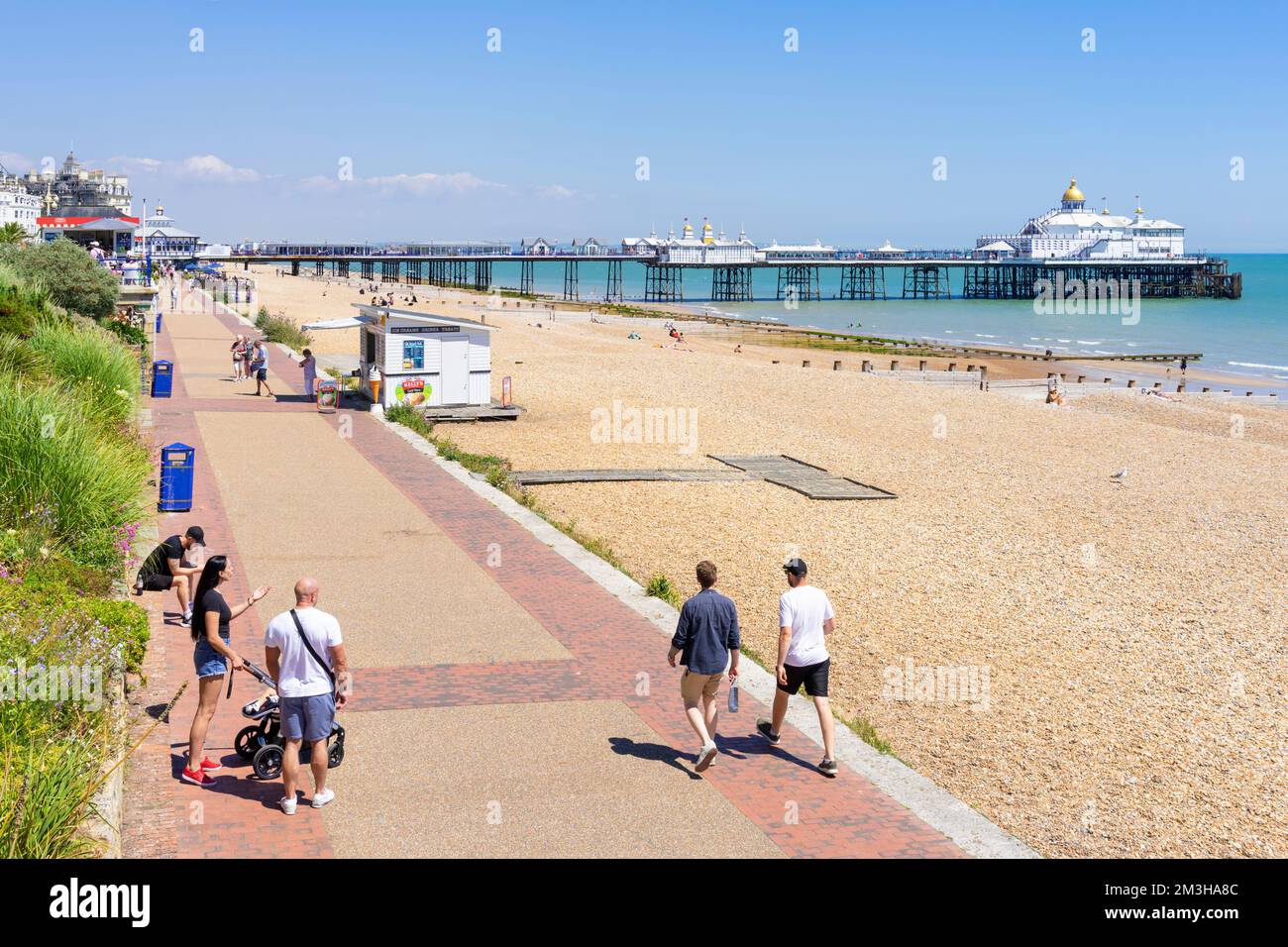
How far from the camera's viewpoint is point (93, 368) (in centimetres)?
1816

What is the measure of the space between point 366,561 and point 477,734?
4.96 m

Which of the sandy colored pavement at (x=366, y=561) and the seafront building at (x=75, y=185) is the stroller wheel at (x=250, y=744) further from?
the seafront building at (x=75, y=185)

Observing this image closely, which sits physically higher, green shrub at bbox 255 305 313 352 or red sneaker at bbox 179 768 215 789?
green shrub at bbox 255 305 313 352

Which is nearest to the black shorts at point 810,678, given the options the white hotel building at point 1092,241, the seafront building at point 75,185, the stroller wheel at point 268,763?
the stroller wheel at point 268,763

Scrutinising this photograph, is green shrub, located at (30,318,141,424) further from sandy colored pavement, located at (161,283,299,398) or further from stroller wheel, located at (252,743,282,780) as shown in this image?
stroller wheel, located at (252,743,282,780)

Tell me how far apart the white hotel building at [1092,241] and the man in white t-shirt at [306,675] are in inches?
5640

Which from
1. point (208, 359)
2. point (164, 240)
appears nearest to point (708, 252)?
point (164, 240)

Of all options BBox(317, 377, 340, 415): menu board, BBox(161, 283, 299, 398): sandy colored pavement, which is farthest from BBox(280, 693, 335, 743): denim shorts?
BBox(161, 283, 299, 398): sandy colored pavement

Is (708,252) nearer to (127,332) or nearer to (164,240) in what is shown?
(164,240)

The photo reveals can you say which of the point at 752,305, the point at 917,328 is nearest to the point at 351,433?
the point at 917,328

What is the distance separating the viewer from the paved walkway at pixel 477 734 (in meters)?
6.89

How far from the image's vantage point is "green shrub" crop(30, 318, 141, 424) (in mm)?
16781

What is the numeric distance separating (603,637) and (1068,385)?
37351mm

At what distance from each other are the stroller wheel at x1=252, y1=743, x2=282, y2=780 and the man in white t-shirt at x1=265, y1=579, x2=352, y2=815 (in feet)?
0.77
